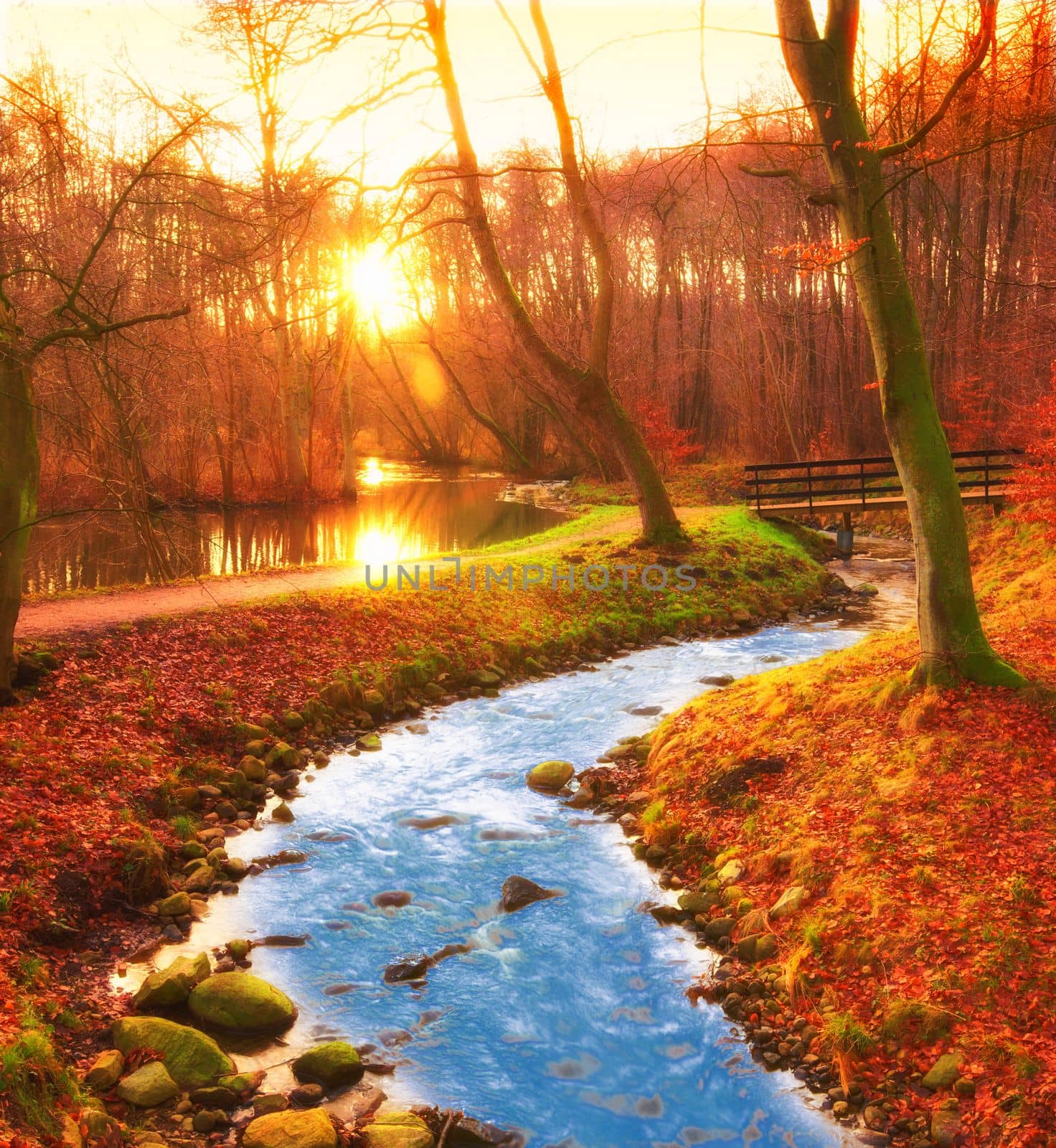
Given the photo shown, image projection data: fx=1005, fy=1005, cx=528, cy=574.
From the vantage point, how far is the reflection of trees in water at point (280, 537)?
19.6m

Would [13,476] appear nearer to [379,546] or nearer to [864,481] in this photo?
[379,546]

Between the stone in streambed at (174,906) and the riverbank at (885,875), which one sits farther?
the stone in streambed at (174,906)

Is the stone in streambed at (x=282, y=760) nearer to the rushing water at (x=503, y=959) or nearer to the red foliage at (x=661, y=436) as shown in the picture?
the rushing water at (x=503, y=959)

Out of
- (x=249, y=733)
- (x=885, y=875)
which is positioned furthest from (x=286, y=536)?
(x=885, y=875)

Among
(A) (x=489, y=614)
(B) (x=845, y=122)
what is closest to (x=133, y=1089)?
(B) (x=845, y=122)

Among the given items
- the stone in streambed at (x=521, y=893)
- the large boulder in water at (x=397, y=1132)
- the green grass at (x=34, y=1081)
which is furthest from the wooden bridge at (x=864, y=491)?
the green grass at (x=34, y=1081)

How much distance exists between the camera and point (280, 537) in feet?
81.2

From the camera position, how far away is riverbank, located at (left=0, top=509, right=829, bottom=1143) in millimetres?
6906

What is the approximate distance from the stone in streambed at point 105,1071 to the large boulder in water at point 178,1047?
0.43 feet

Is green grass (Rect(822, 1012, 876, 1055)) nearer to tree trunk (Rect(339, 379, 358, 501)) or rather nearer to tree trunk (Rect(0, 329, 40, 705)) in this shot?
tree trunk (Rect(0, 329, 40, 705))

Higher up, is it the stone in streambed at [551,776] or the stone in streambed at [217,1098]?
the stone in streambed at [551,776]

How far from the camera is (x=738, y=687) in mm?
11375

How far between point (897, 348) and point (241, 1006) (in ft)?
23.4

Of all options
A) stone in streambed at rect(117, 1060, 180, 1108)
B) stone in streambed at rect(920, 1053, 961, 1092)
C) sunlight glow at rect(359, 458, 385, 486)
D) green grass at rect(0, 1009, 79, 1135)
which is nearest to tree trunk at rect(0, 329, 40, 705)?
green grass at rect(0, 1009, 79, 1135)
